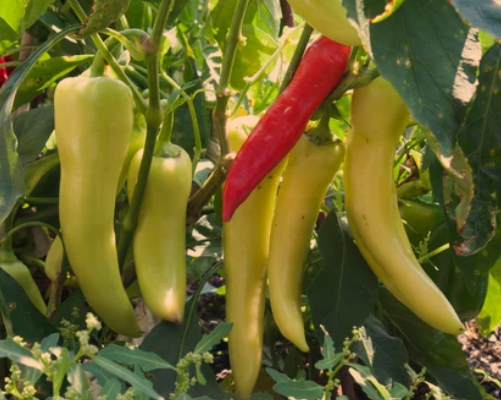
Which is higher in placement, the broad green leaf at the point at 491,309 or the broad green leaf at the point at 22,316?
the broad green leaf at the point at 22,316

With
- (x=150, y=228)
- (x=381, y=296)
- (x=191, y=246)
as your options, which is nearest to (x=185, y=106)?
(x=191, y=246)

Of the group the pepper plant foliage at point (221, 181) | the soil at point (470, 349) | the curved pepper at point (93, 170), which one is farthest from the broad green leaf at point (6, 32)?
the soil at point (470, 349)

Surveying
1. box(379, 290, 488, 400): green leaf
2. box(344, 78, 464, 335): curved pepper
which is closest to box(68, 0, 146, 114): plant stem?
box(344, 78, 464, 335): curved pepper

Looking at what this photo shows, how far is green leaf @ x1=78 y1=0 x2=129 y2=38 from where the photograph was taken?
27.6 inches

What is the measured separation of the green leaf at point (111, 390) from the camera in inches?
23.2

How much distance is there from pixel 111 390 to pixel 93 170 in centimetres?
28

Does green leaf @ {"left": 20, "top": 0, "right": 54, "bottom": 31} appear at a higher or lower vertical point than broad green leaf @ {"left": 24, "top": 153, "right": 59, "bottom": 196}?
higher

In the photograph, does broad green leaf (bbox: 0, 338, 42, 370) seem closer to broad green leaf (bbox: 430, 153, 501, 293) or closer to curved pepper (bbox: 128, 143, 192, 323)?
curved pepper (bbox: 128, 143, 192, 323)

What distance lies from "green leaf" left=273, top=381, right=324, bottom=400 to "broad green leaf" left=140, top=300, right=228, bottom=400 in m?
0.23

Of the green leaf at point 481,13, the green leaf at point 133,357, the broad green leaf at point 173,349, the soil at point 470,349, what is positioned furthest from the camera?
the soil at point 470,349

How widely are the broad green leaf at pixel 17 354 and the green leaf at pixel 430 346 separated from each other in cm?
68

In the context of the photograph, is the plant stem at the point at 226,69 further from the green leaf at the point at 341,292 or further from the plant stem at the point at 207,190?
the green leaf at the point at 341,292

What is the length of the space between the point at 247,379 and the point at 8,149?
40 cm

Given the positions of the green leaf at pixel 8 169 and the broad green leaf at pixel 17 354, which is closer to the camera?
the broad green leaf at pixel 17 354
